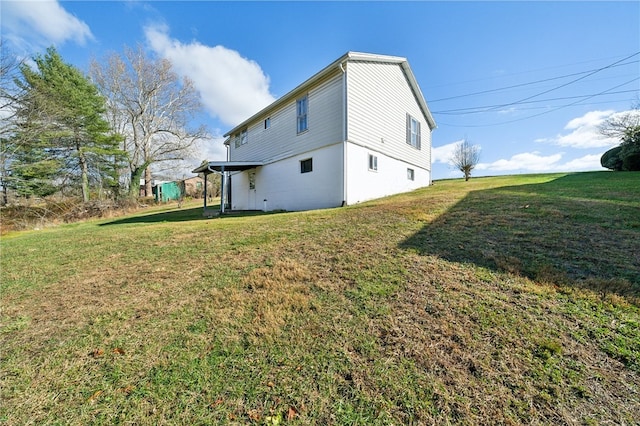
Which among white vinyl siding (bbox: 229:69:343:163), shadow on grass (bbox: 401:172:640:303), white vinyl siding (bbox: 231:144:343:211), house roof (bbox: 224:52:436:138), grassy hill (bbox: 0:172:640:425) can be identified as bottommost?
grassy hill (bbox: 0:172:640:425)

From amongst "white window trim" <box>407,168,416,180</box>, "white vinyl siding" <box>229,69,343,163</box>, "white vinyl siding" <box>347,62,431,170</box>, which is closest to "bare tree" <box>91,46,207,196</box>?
"white vinyl siding" <box>229,69,343,163</box>

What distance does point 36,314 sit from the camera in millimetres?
3158

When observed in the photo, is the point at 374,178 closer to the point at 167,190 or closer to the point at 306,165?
the point at 306,165

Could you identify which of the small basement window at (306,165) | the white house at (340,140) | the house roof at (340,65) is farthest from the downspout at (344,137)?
the small basement window at (306,165)

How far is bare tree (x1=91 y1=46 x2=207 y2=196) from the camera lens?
78.4 feet

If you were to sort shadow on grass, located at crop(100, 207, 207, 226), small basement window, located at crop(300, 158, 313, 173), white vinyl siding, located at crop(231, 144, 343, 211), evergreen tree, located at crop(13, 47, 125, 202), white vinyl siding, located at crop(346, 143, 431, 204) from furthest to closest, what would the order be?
1. evergreen tree, located at crop(13, 47, 125, 202)
2. shadow on grass, located at crop(100, 207, 207, 226)
3. small basement window, located at crop(300, 158, 313, 173)
4. white vinyl siding, located at crop(231, 144, 343, 211)
5. white vinyl siding, located at crop(346, 143, 431, 204)

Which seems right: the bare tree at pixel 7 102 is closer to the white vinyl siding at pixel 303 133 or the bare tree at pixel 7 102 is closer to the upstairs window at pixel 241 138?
the upstairs window at pixel 241 138

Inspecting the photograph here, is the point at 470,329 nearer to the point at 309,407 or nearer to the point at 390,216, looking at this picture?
the point at 309,407

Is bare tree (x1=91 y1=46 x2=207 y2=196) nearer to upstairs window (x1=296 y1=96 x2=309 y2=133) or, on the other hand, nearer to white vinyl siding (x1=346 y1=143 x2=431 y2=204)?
upstairs window (x1=296 y1=96 x2=309 y2=133)

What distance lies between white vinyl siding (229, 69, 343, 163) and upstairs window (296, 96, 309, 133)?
0.18 m

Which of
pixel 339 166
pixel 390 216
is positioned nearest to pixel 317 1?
pixel 339 166

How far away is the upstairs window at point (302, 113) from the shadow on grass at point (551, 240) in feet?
25.6

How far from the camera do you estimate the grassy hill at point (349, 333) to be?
1.70 m

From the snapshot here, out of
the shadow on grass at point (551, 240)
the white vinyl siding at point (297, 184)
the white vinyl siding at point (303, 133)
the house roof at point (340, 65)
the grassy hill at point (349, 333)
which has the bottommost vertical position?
the grassy hill at point (349, 333)
